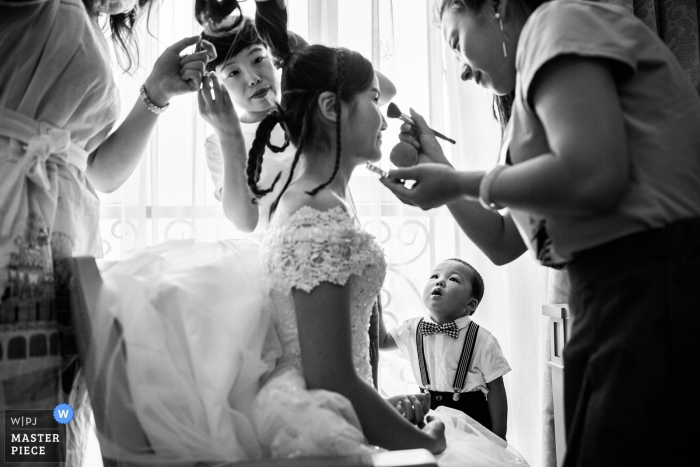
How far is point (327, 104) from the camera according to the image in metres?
1.25

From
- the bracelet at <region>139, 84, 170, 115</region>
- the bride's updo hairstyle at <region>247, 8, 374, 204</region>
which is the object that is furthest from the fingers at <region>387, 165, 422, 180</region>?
the bracelet at <region>139, 84, 170, 115</region>

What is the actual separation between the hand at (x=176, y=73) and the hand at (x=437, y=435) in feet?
2.86

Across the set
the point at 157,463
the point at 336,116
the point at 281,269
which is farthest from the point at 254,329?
the point at 336,116

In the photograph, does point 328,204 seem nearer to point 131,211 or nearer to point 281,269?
point 281,269

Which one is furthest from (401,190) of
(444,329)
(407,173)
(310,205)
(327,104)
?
(444,329)

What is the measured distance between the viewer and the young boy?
2084 mm

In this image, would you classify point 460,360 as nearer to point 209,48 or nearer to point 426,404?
point 426,404

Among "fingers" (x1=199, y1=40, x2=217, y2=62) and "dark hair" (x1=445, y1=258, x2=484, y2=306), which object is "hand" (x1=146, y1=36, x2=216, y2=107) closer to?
"fingers" (x1=199, y1=40, x2=217, y2=62)

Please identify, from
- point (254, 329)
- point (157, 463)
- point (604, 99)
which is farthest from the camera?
point (254, 329)

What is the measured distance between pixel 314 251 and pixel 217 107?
54 cm

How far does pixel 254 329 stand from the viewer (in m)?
1.03

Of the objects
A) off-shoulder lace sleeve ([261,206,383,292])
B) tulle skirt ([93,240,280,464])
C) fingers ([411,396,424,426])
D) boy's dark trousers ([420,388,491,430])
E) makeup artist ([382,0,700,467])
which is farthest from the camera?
boy's dark trousers ([420,388,491,430])

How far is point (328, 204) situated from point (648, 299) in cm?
57

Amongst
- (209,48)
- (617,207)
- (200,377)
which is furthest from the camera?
(209,48)
